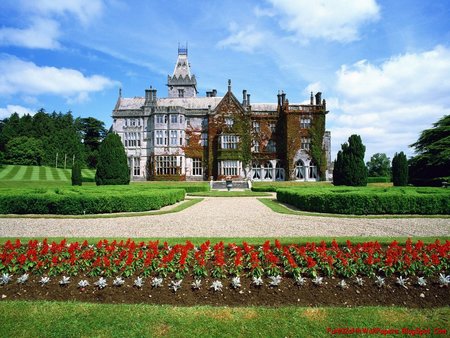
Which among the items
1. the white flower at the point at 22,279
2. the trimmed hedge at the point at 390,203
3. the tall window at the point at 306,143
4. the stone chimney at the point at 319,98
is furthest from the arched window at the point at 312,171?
the white flower at the point at 22,279

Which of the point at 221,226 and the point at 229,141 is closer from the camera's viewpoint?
the point at 221,226

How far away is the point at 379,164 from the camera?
7494cm

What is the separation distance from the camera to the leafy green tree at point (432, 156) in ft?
100

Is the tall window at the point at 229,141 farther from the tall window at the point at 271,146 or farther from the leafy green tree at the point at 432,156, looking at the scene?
the leafy green tree at the point at 432,156

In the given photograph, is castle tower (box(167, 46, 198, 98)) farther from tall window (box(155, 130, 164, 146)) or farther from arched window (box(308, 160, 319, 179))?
arched window (box(308, 160, 319, 179))

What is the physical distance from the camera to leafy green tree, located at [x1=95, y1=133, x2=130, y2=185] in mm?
28438

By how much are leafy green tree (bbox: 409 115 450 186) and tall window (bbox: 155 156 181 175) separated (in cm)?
2972

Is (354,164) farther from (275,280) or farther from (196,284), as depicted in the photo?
(196,284)

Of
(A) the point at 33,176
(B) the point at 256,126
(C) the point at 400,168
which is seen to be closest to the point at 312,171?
(B) the point at 256,126

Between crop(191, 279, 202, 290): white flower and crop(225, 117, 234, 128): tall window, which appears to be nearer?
crop(191, 279, 202, 290): white flower

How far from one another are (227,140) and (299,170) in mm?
11175

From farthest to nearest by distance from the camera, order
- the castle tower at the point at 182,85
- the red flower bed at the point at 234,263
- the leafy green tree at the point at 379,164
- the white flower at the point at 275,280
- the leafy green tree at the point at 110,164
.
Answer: the leafy green tree at the point at 379,164, the castle tower at the point at 182,85, the leafy green tree at the point at 110,164, the red flower bed at the point at 234,263, the white flower at the point at 275,280

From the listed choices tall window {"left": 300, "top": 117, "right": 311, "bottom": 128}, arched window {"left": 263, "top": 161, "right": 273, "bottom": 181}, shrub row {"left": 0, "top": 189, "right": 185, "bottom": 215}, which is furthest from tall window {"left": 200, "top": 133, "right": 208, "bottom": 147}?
shrub row {"left": 0, "top": 189, "right": 185, "bottom": 215}

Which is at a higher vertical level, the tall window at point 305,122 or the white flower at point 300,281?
the tall window at point 305,122
